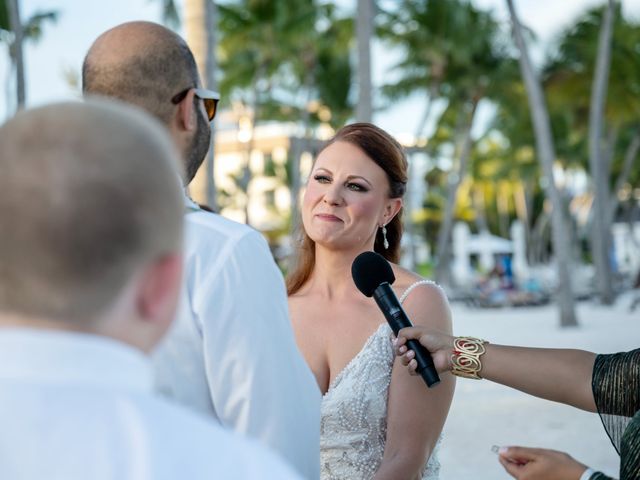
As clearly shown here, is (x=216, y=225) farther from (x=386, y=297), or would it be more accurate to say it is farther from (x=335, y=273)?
(x=335, y=273)

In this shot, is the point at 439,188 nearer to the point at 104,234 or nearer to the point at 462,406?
the point at 462,406

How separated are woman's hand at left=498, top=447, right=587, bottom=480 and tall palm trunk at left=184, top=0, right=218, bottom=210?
8581mm

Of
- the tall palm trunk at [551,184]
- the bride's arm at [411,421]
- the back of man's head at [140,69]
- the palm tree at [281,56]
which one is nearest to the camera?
the back of man's head at [140,69]

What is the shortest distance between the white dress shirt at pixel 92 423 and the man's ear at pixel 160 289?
0.18 feet

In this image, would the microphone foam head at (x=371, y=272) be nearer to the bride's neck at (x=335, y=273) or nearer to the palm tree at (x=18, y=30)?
the bride's neck at (x=335, y=273)

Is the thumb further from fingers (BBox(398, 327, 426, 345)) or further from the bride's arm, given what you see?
the bride's arm

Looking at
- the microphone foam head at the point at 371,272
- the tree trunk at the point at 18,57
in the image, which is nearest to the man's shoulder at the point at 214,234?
the microphone foam head at the point at 371,272

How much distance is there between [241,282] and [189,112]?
445 mm

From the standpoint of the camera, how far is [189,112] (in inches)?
77.5

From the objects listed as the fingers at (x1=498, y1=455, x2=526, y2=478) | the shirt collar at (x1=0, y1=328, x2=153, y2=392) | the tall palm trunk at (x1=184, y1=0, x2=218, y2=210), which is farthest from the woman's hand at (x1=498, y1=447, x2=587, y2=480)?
the tall palm trunk at (x1=184, y1=0, x2=218, y2=210)

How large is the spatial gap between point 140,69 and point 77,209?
1.06 m

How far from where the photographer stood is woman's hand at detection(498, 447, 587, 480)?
212 cm

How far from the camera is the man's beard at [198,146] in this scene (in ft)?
6.59

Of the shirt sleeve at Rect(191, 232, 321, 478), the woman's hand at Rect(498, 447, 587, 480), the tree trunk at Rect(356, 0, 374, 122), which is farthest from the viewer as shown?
the tree trunk at Rect(356, 0, 374, 122)
